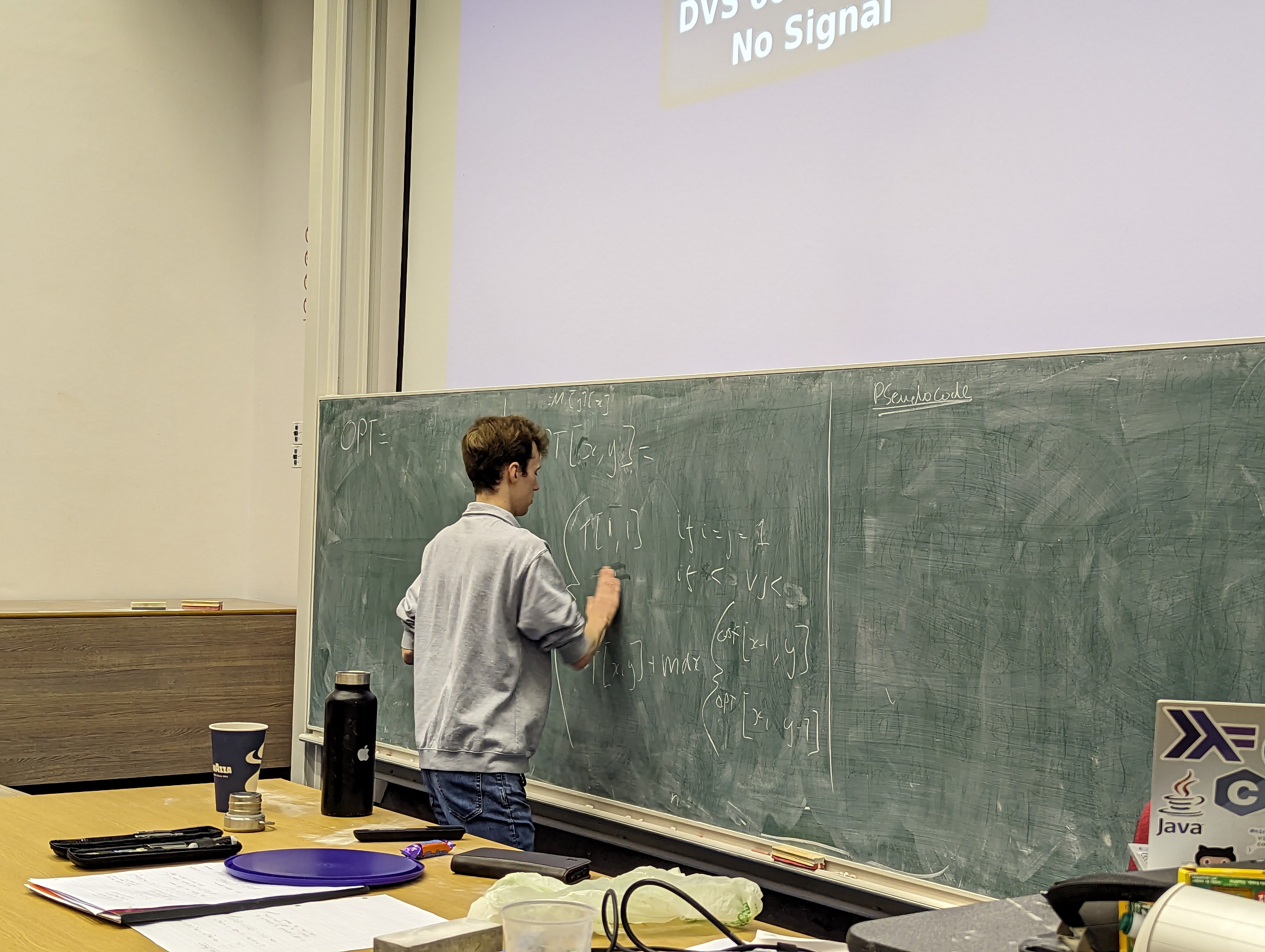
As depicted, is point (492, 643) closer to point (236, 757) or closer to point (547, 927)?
point (236, 757)

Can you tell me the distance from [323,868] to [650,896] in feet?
1.55

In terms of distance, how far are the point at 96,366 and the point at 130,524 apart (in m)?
0.66

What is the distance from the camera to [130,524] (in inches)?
196

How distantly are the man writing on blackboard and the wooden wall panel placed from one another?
186 centimetres

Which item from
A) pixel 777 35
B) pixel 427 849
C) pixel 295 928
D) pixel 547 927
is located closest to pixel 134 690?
pixel 427 849

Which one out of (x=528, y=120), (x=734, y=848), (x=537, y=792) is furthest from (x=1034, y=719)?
(x=528, y=120)

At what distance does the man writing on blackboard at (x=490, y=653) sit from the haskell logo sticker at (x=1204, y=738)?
5.95 feet

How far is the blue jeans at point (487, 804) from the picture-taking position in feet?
8.93

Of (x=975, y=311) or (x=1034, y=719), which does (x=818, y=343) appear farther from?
(x=1034, y=719)

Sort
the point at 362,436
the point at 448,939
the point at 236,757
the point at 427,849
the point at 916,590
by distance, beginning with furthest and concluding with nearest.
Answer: the point at 362,436
the point at 916,590
the point at 236,757
the point at 427,849
the point at 448,939

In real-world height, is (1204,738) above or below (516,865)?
above

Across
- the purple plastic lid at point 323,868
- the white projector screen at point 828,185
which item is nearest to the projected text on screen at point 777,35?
the white projector screen at point 828,185

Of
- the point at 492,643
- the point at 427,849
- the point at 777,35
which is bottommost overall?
the point at 427,849

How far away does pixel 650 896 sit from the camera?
1389 mm
